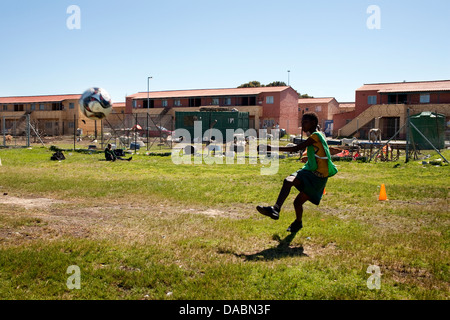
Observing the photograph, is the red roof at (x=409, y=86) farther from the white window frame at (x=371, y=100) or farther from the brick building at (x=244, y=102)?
the brick building at (x=244, y=102)

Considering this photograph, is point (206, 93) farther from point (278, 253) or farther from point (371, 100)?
point (278, 253)

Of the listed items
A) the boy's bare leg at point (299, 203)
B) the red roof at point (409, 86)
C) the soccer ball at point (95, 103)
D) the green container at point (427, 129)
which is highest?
the red roof at point (409, 86)

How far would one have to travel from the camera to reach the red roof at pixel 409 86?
44.6 metres

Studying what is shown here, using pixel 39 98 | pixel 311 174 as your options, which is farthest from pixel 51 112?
pixel 311 174

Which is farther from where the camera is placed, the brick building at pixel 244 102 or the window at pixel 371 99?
the brick building at pixel 244 102

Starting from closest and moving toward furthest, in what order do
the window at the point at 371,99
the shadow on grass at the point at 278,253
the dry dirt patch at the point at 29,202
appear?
the shadow on grass at the point at 278,253 → the dry dirt patch at the point at 29,202 → the window at the point at 371,99

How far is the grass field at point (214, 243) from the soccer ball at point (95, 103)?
7621 millimetres

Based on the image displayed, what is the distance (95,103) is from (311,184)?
14009 mm

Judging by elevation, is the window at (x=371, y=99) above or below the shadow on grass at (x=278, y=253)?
above

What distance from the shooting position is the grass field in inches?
158

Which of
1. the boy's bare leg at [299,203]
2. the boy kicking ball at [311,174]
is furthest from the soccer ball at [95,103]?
the boy's bare leg at [299,203]

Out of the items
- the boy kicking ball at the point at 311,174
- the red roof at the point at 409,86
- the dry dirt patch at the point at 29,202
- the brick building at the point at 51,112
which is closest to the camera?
the boy kicking ball at the point at 311,174

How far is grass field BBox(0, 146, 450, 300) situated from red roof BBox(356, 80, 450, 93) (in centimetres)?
3917
